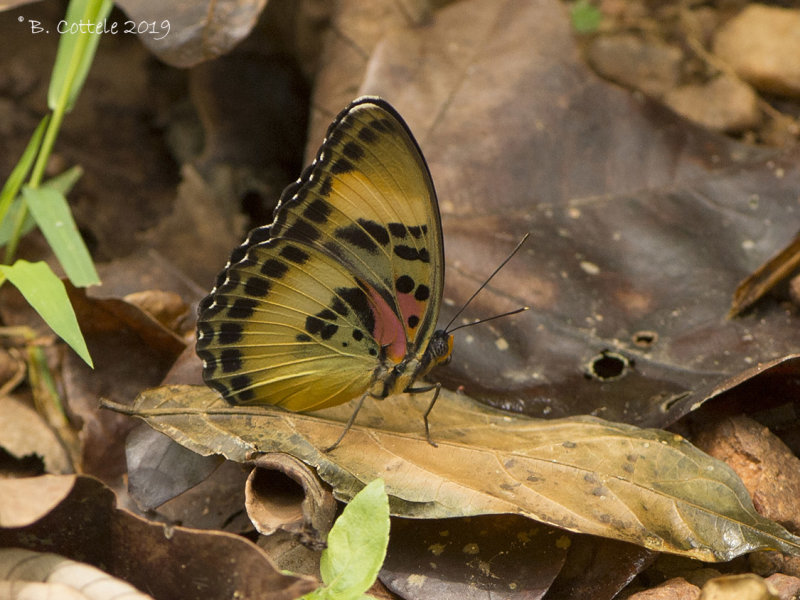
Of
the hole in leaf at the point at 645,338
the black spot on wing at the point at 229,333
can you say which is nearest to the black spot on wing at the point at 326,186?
the black spot on wing at the point at 229,333

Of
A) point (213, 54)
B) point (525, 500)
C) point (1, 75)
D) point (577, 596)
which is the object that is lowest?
point (577, 596)

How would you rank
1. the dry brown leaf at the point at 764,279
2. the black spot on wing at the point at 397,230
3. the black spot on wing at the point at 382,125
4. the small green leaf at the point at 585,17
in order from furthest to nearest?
1. the small green leaf at the point at 585,17
2. the dry brown leaf at the point at 764,279
3. the black spot on wing at the point at 397,230
4. the black spot on wing at the point at 382,125

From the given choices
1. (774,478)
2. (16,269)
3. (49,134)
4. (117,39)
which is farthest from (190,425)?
(117,39)

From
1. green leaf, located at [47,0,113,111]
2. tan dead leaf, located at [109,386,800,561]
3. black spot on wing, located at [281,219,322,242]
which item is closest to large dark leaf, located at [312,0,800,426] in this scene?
tan dead leaf, located at [109,386,800,561]

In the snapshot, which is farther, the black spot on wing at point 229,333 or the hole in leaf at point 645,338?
the hole in leaf at point 645,338

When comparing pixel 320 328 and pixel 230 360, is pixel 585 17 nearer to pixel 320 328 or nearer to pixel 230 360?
pixel 320 328

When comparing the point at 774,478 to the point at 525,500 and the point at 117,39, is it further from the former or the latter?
the point at 117,39

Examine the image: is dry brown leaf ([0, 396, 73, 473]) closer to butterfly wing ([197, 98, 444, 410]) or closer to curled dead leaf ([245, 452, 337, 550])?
butterfly wing ([197, 98, 444, 410])

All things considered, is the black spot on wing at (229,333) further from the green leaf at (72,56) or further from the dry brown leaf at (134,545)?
the green leaf at (72,56)
